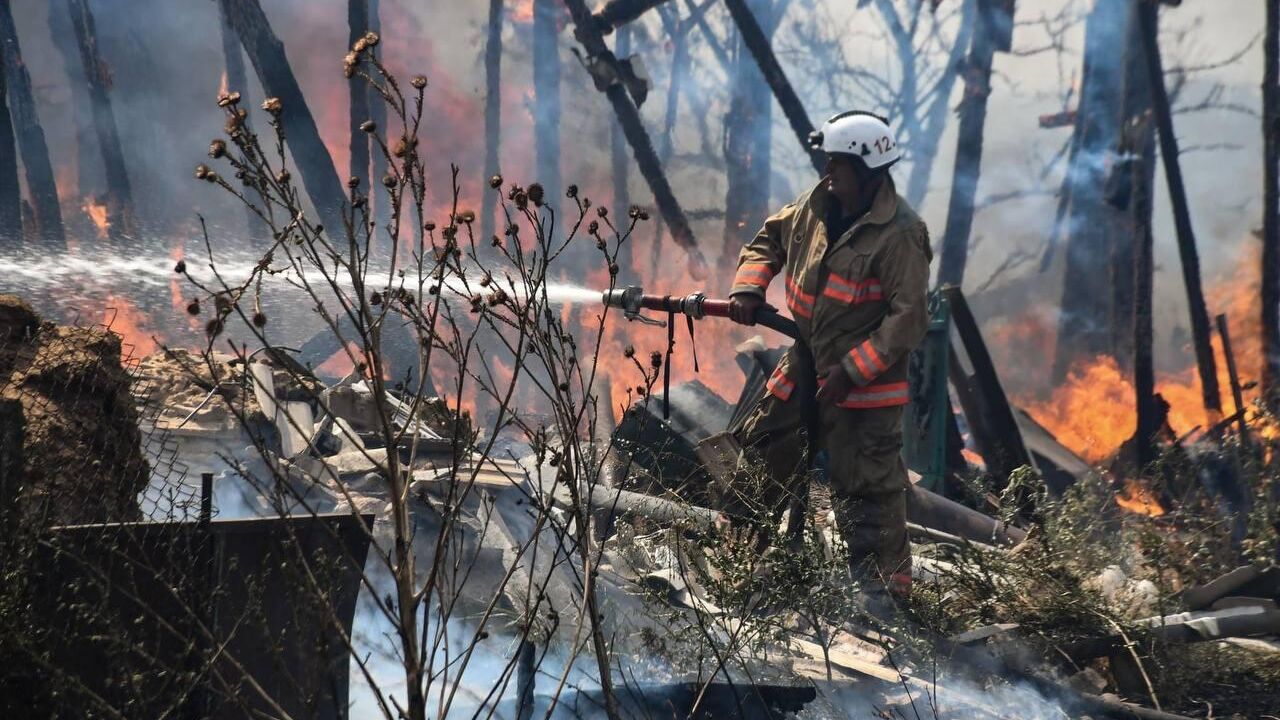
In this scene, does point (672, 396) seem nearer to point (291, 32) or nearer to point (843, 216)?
point (843, 216)

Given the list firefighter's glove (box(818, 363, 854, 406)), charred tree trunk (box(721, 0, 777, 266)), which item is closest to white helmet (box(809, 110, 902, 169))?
firefighter's glove (box(818, 363, 854, 406))

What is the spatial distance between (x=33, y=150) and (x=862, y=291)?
11.2 metres

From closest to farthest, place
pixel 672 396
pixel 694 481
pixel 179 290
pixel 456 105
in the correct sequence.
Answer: pixel 694 481 → pixel 672 396 → pixel 179 290 → pixel 456 105

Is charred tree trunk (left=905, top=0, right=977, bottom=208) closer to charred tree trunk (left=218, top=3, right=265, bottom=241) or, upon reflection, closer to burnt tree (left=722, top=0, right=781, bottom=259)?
burnt tree (left=722, top=0, right=781, bottom=259)

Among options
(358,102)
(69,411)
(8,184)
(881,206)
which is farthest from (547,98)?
(69,411)

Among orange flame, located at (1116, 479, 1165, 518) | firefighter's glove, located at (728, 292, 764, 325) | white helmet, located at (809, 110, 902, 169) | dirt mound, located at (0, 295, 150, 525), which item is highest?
white helmet, located at (809, 110, 902, 169)

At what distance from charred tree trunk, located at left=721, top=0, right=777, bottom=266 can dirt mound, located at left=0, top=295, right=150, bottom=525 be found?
42.0 feet

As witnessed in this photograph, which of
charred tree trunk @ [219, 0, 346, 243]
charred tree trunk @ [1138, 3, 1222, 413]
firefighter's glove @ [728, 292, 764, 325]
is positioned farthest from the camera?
charred tree trunk @ [219, 0, 346, 243]

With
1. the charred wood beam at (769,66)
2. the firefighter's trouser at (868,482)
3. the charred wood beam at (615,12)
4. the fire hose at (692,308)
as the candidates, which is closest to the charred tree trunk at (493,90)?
the charred wood beam at (615,12)

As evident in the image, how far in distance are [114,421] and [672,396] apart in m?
3.76

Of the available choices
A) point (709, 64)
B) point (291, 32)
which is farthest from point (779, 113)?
point (291, 32)

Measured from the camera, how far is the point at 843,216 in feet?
14.2

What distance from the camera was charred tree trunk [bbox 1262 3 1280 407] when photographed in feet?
29.2

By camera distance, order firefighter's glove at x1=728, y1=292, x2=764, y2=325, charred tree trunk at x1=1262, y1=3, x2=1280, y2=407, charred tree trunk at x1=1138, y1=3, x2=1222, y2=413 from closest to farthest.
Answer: firefighter's glove at x1=728, y1=292, x2=764, y2=325
charred tree trunk at x1=1138, y1=3, x2=1222, y2=413
charred tree trunk at x1=1262, y1=3, x2=1280, y2=407
